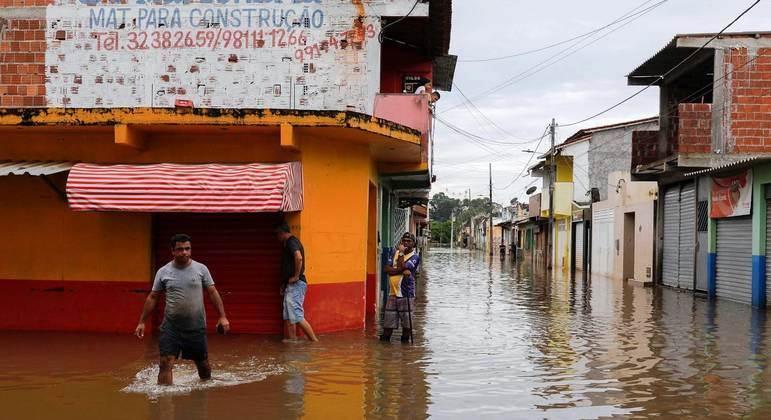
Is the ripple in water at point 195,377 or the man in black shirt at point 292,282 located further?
the man in black shirt at point 292,282

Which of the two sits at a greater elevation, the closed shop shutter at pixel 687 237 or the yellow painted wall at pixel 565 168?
the yellow painted wall at pixel 565 168

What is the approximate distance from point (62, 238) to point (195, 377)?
4.76 meters

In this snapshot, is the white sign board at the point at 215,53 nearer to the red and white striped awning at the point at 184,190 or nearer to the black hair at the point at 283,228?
the red and white striped awning at the point at 184,190

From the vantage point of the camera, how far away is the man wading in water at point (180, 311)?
24.7ft

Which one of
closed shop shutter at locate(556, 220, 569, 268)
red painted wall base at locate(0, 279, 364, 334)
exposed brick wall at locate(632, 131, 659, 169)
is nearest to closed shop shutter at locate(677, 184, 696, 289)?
exposed brick wall at locate(632, 131, 659, 169)

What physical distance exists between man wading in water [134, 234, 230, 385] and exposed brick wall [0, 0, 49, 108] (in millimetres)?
7862

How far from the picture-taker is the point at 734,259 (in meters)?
19.9

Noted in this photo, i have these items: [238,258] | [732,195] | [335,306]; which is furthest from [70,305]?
[732,195]

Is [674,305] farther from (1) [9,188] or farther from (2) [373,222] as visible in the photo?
(1) [9,188]

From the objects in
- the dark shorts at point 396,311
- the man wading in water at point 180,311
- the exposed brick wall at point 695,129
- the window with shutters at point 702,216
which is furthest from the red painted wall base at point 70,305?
the window with shutters at point 702,216

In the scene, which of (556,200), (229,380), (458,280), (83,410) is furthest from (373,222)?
(556,200)

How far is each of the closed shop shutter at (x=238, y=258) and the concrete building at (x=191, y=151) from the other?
22mm

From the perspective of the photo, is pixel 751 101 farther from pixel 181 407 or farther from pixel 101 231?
pixel 181 407

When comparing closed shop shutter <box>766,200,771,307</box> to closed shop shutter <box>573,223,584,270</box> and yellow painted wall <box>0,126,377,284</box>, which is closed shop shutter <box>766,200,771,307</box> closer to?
yellow painted wall <box>0,126,377,284</box>
